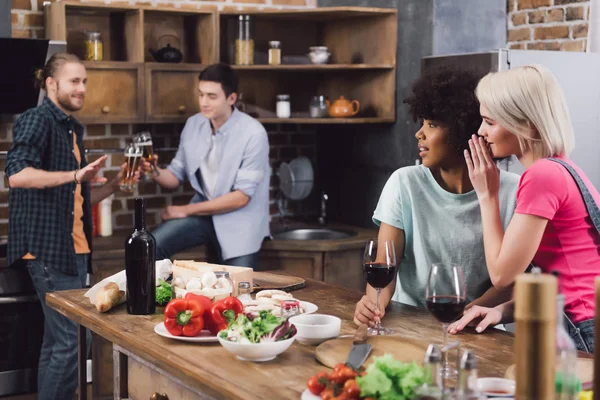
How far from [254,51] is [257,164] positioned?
880 millimetres

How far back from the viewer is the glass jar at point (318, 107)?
4.82 meters

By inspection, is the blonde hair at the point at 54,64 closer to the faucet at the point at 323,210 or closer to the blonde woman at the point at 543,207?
the faucet at the point at 323,210

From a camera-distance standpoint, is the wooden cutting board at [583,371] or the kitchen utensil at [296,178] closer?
the wooden cutting board at [583,371]

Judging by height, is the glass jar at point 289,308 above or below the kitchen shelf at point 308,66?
below

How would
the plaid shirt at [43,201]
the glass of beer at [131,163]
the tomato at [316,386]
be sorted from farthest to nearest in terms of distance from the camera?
the glass of beer at [131,163]
the plaid shirt at [43,201]
the tomato at [316,386]

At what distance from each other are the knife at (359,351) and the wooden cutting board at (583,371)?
29cm

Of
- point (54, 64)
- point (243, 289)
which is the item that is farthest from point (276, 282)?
point (54, 64)

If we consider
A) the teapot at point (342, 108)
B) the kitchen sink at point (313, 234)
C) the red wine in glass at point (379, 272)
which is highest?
the teapot at point (342, 108)

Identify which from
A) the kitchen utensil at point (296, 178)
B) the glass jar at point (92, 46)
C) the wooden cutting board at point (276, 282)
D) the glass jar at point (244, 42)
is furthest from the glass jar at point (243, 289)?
the kitchen utensil at point (296, 178)

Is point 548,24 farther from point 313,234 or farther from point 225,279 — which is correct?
point 225,279

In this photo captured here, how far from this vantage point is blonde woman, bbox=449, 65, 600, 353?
2227 millimetres

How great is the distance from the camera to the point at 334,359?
1895mm

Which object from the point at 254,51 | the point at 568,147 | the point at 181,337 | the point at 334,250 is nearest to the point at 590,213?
the point at 568,147

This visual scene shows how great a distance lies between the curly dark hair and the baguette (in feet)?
3.43
